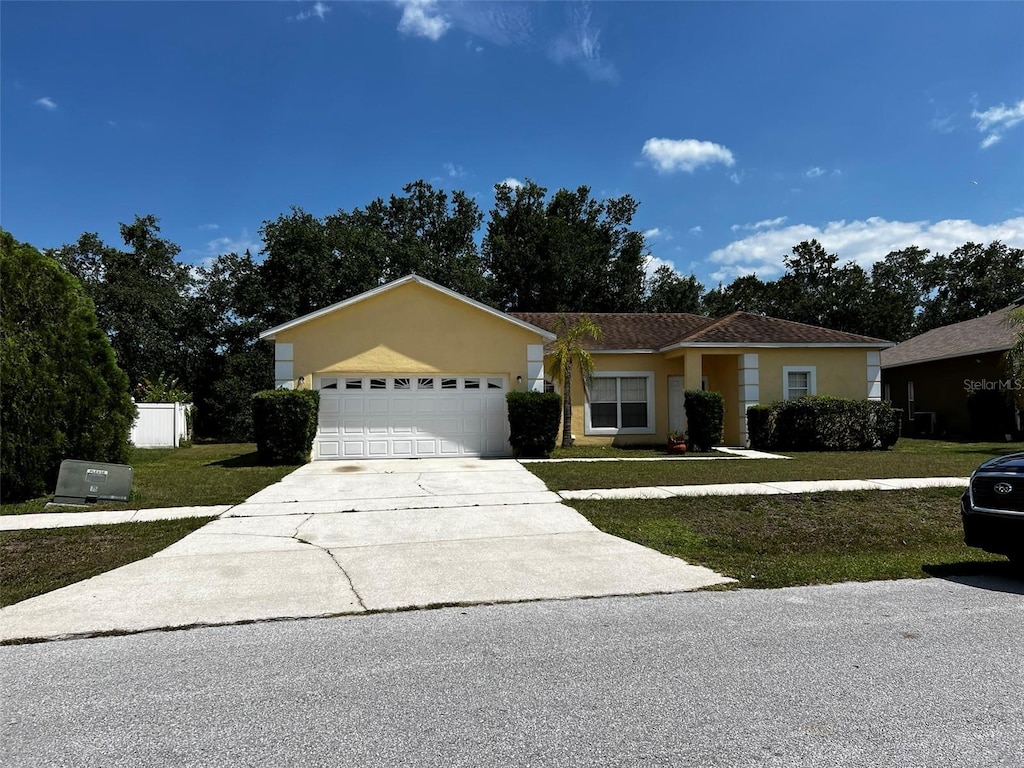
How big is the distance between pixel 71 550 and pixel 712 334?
16.0 meters

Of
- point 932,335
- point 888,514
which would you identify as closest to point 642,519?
point 888,514

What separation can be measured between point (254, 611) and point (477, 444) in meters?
12.0

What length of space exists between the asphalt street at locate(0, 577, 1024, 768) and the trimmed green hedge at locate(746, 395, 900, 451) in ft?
44.4

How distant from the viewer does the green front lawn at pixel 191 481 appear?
32.3 ft

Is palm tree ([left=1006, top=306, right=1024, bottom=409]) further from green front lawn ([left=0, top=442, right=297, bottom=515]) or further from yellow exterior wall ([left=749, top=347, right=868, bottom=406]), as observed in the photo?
green front lawn ([left=0, top=442, right=297, bottom=515])

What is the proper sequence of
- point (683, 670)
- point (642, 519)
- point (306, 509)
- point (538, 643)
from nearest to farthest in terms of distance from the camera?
point (683, 670) < point (538, 643) < point (642, 519) < point (306, 509)

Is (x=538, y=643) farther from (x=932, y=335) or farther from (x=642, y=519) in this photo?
(x=932, y=335)

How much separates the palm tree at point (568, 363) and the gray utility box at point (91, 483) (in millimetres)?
10696

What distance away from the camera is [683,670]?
3.76 m

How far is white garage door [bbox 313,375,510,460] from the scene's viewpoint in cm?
1644

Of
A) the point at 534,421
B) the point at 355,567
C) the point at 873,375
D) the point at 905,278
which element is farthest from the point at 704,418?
the point at 905,278

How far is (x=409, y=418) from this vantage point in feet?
54.7

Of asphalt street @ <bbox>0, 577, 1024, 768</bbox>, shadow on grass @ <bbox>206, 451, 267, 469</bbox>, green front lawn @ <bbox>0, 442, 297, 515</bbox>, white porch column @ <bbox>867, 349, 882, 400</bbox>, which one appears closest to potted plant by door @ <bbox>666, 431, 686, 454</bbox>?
white porch column @ <bbox>867, 349, 882, 400</bbox>

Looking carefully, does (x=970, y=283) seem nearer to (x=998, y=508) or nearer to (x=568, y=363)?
(x=568, y=363)
